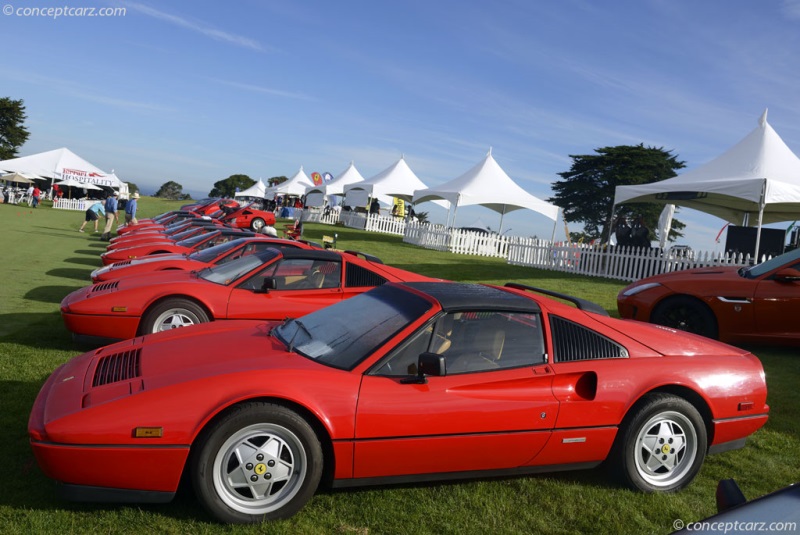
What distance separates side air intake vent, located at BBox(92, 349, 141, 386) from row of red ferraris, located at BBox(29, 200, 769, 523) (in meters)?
0.02

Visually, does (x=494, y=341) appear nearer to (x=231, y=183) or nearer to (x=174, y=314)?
(x=174, y=314)

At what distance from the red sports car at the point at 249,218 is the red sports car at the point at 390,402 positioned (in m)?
22.1

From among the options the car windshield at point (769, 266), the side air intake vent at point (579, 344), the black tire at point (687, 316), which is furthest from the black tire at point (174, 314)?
the car windshield at point (769, 266)

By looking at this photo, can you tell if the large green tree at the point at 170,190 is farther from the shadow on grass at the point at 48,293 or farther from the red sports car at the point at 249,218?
the shadow on grass at the point at 48,293

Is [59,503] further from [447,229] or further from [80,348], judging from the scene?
[447,229]

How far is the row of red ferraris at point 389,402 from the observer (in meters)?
3.16

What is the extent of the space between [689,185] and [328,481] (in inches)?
567

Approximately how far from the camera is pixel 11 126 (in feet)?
202

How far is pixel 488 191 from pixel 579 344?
21.8 m

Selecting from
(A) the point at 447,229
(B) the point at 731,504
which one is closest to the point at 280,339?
(B) the point at 731,504

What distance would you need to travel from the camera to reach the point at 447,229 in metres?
24.8

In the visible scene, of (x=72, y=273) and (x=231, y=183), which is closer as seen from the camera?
(x=72, y=273)

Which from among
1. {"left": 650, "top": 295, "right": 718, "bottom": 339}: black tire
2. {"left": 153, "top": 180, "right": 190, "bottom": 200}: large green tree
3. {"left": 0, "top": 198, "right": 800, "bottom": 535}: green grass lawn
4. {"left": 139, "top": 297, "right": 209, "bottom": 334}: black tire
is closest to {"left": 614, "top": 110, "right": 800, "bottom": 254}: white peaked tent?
{"left": 650, "top": 295, "right": 718, "bottom": 339}: black tire

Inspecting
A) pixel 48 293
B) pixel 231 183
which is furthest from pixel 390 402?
pixel 231 183
